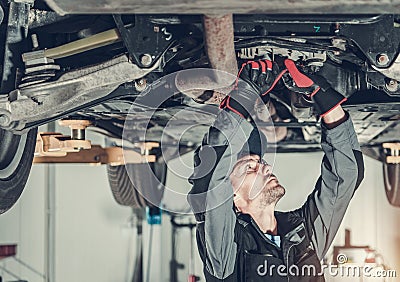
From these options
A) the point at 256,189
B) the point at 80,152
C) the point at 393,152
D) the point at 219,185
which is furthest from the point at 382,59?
the point at 80,152

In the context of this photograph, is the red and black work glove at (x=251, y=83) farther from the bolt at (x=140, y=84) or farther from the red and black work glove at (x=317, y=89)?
the bolt at (x=140, y=84)

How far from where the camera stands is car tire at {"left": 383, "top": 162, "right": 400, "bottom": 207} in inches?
182

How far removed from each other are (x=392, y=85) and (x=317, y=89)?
232mm

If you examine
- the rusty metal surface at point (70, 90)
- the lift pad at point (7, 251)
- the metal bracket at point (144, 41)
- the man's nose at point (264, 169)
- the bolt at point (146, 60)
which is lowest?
the lift pad at point (7, 251)

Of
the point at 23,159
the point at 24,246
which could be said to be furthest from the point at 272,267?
the point at 24,246

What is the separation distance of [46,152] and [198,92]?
1.17 m

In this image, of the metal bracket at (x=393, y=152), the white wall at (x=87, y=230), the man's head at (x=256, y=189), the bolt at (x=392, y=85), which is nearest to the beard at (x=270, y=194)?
the man's head at (x=256, y=189)

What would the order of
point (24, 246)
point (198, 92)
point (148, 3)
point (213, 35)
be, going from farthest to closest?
point (24, 246) < point (198, 92) < point (213, 35) < point (148, 3)

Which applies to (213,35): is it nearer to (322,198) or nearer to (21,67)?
(21,67)

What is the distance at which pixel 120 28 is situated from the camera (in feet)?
6.52

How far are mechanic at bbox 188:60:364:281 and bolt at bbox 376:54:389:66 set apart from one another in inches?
11.0

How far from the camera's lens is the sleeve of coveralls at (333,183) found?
8.02 ft

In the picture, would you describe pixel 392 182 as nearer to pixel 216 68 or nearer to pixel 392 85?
pixel 392 85

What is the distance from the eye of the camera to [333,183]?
2557 millimetres
